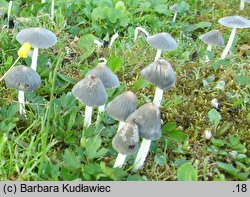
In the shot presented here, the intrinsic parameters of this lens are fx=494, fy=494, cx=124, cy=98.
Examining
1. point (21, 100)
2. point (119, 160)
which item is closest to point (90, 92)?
point (119, 160)

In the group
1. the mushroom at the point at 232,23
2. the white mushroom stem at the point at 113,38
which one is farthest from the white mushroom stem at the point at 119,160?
the mushroom at the point at 232,23

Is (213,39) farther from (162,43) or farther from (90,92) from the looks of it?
(90,92)

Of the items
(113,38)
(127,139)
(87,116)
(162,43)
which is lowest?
(87,116)

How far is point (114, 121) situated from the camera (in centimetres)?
300

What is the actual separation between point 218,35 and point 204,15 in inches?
39.3

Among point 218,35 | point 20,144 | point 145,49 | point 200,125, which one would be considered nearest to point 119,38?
point 145,49

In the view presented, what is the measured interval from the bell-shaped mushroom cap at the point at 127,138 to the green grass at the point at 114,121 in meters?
0.16

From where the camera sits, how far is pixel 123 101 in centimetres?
252

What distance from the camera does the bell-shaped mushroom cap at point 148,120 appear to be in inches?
94.9

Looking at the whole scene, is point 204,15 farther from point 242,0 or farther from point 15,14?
point 15,14

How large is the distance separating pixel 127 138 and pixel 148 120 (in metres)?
0.14

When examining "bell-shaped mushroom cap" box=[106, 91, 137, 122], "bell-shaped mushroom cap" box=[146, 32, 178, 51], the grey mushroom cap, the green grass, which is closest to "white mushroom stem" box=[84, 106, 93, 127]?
the green grass

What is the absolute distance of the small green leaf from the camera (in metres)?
2.58

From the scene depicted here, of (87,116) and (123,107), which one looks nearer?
(123,107)
